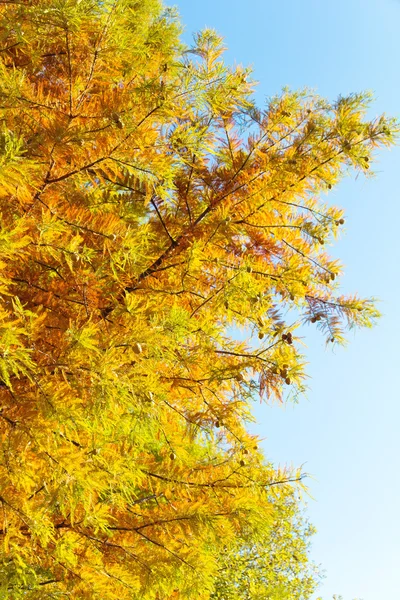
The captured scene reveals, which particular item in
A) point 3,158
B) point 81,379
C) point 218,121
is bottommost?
point 81,379

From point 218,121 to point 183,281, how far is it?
97 centimetres

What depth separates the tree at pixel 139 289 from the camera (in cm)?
224

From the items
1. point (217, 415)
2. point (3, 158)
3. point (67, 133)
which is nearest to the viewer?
point (3, 158)

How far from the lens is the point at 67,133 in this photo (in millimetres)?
2256

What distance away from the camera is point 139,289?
9.91 ft

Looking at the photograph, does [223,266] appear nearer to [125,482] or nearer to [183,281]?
[183,281]

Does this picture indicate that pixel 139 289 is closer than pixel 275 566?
Yes

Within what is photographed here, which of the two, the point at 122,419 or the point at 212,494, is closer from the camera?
the point at 122,419

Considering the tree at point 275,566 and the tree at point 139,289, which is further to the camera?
the tree at point 275,566

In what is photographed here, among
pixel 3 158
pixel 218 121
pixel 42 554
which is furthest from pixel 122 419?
pixel 218 121

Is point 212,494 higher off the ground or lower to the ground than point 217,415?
lower

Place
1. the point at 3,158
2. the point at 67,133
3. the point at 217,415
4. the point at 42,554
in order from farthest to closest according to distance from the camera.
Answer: the point at 217,415, the point at 42,554, the point at 67,133, the point at 3,158

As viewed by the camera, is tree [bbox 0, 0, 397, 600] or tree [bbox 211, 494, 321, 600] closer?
tree [bbox 0, 0, 397, 600]

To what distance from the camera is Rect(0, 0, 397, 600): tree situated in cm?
224
